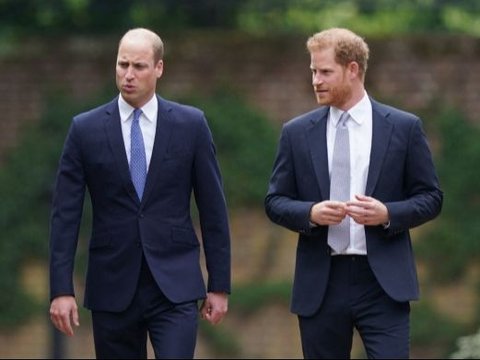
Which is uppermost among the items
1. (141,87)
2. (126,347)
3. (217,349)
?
(141,87)

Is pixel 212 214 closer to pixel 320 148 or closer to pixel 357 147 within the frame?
pixel 320 148

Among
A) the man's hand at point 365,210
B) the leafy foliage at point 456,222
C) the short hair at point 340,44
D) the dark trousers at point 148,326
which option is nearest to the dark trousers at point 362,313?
the man's hand at point 365,210

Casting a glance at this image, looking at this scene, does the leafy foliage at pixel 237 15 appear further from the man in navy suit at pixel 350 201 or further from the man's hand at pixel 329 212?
the man's hand at pixel 329 212

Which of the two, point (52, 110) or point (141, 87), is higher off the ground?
point (141, 87)

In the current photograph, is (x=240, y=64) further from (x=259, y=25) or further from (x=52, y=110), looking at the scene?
(x=52, y=110)

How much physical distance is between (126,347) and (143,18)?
5.24 metres

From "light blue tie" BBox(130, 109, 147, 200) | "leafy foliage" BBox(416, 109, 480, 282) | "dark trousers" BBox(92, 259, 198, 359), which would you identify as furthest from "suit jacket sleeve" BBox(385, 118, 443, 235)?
"leafy foliage" BBox(416, 109, 480, 282)

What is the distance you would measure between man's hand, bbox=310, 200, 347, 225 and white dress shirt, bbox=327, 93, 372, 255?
0.17 meters

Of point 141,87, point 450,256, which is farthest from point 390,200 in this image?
point 450,256

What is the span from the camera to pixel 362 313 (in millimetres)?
7113

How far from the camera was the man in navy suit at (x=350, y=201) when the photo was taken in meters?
7.10

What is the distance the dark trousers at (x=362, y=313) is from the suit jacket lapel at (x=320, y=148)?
335 millimetres

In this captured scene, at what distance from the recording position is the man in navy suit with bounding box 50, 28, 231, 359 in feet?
23.5

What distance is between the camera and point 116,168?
23.7 feet
